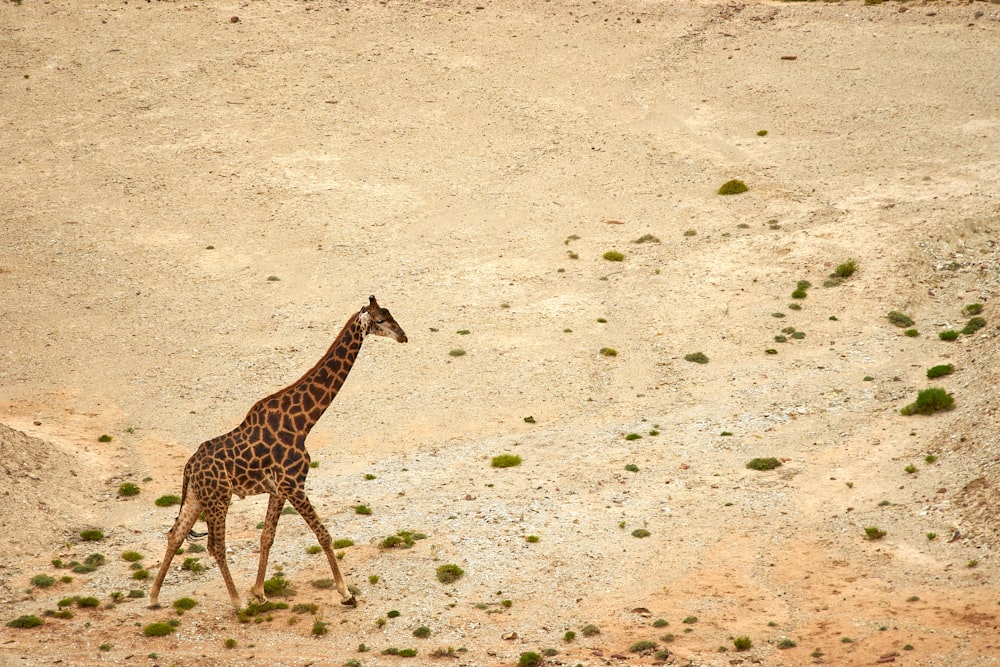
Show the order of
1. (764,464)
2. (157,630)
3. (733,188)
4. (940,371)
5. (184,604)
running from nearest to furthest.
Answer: (157,630)
(184,604)
(764,464)
(940,371)
(733,188)

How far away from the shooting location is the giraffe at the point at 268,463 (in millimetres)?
26969

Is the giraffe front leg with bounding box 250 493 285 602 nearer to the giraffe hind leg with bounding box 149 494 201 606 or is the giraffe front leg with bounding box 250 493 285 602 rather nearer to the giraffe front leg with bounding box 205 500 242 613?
the giraffe front leg with bounding box 205 500 242 613

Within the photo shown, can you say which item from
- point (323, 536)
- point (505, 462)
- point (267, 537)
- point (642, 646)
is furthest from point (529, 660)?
point (505, 462)

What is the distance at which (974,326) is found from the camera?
4081 centimetres

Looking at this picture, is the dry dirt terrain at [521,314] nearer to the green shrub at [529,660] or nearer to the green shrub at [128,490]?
the green shrub at [529,660]

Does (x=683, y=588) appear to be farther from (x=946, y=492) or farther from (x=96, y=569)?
(x=96, y=569)

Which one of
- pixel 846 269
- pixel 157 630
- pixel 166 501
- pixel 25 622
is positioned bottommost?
pixel 166 501

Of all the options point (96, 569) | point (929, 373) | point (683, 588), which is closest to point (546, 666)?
point (683, 588)

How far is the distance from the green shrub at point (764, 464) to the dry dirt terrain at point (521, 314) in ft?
1.37

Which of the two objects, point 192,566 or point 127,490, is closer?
point 192,566

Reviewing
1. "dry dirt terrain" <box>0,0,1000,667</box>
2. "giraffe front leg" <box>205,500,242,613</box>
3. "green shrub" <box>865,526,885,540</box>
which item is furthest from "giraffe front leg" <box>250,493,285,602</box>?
"green shrub" <box>865,526,885,540</box>

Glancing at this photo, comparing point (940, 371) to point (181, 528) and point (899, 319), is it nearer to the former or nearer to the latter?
point (899, 319)

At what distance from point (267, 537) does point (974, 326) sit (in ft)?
89.9

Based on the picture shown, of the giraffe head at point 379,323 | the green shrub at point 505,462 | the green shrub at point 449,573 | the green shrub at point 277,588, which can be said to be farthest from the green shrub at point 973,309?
the green shrub at point 277,588
